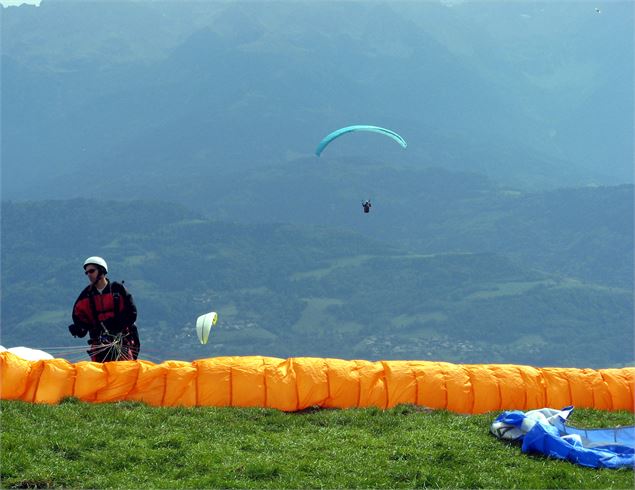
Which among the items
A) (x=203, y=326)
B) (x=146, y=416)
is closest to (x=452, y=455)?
(x=146, y=416)

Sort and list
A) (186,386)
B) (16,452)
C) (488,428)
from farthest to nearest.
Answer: (186,386), (488,428), (16,452)

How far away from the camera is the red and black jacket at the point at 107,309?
1505cm

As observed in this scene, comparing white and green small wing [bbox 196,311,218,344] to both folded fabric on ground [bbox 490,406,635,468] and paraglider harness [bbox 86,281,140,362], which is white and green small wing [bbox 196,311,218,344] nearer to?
paraglider harness [bbox 86,281,140,362]

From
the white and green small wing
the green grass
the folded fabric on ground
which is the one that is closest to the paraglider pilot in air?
the green grass

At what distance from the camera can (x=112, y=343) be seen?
15.4 metres

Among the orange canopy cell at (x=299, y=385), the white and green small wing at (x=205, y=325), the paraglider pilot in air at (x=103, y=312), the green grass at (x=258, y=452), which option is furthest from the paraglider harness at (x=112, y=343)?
the white and green small wing at (x=205, y=325)

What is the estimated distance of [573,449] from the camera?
38.2 feet

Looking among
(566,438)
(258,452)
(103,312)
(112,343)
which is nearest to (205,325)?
(112,343)

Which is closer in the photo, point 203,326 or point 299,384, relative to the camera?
point 299,384

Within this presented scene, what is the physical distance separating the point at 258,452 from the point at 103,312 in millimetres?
4671

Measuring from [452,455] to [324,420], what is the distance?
277 centimetres

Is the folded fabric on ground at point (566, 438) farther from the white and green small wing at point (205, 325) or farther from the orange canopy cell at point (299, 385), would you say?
the white and green small wing at point (205, 325)

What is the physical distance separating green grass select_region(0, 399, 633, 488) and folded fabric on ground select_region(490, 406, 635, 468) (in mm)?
212

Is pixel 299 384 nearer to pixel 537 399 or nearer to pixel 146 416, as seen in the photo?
pixel 146 416
